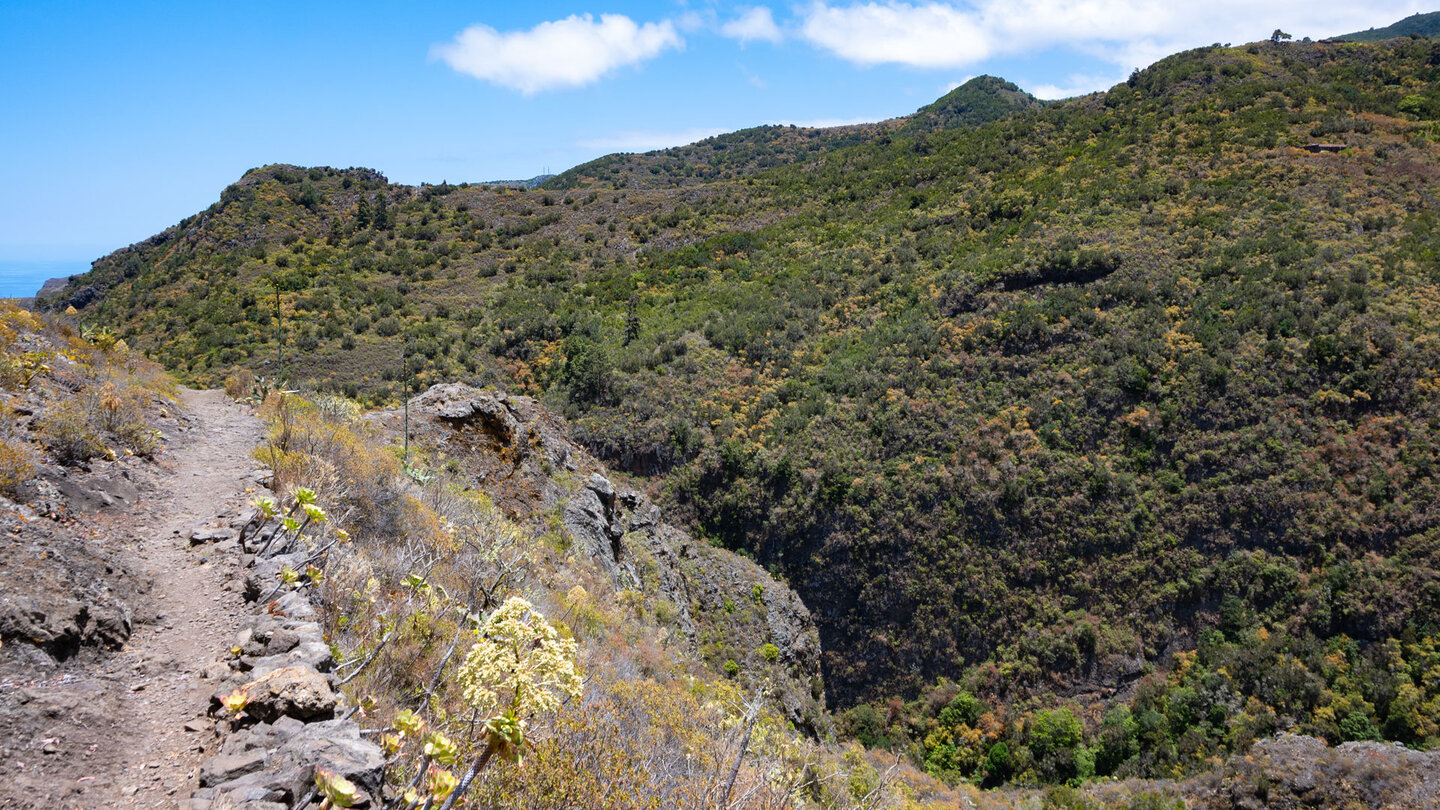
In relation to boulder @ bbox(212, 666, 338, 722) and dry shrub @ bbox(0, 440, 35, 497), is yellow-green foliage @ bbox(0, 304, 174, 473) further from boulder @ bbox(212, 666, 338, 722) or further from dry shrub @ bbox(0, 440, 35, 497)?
boulder @ bbox(212, 666, 338, 722)

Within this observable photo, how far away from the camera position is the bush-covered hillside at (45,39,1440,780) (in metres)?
14.6

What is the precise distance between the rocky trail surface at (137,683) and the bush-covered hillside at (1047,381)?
36.0 ft

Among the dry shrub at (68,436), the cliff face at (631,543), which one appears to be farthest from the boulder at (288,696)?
the cliff face at (631,543)

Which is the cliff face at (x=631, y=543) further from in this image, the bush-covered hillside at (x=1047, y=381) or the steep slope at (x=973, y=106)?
the steep slope at (x=973, y=106)

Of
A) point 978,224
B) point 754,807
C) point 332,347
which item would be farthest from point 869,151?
point 754,807

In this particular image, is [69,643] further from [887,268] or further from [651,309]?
[887,268]

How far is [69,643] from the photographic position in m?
3.36

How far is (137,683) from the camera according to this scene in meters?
3.38

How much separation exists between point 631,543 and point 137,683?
12.2 metres

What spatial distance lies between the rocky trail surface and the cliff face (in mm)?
6733

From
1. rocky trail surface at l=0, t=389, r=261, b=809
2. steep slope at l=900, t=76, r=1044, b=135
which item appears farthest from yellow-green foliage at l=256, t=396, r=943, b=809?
steep slope at l=900, t=76, r=1044, b=135

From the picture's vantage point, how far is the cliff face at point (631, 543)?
12648 millimetres

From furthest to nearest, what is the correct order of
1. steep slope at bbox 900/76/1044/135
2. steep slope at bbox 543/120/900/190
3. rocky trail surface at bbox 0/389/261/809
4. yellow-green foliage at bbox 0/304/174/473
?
1. steep slope at bbox 543/120/900/190
2. steep slope at bbox 900/76/1044/135
3. yellow-green foliage at bbox 0/304/174/473
4. rocky trail surface at bbox 0/389/261/809

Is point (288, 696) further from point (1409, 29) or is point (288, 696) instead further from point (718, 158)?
point (1409, 29)
